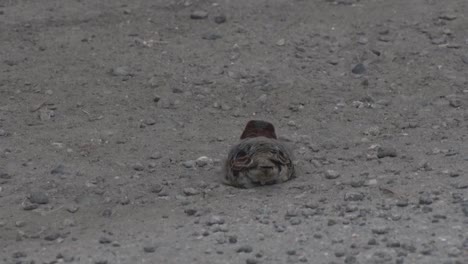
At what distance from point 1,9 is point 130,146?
3793 millimetres

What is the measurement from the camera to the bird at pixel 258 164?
27.3 feet

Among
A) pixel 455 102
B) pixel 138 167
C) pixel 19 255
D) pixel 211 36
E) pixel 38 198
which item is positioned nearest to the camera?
pixel 19 255

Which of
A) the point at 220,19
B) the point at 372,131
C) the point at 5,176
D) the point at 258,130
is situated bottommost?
the point at 5,176

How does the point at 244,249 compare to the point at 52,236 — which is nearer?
the point at 244,249

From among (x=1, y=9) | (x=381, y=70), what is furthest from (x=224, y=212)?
(x=1, y=9)

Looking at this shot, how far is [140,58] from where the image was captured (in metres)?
11.4

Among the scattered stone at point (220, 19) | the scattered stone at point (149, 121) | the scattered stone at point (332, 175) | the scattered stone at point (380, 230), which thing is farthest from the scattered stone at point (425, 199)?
the scattered stone at point (220, 19)

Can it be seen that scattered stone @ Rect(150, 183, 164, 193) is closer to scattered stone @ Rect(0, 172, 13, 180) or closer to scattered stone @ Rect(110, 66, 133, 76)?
scattered stone @ Rect(0, 172, 13, 180)

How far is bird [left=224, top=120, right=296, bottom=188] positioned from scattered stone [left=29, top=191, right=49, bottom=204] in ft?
4.44

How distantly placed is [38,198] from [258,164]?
163 centimetres

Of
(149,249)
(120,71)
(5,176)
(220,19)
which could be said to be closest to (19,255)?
(149,249)

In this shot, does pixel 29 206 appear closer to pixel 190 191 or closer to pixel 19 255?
pixel 19 255

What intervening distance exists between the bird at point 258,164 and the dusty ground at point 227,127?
0.10 metres

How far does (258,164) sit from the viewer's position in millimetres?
8281
